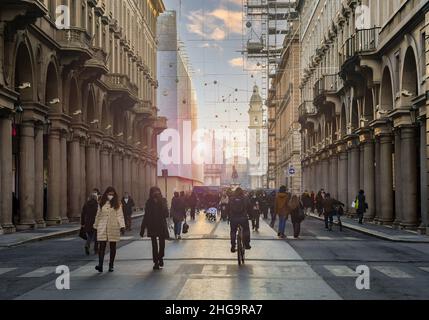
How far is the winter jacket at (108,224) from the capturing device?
15.9 meters

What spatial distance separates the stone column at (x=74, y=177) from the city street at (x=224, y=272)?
15.7 metres

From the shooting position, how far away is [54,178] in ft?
123

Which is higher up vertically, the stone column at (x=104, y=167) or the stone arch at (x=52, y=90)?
the stone arch at (x=52, y=90)

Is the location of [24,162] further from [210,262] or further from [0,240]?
[210,262]

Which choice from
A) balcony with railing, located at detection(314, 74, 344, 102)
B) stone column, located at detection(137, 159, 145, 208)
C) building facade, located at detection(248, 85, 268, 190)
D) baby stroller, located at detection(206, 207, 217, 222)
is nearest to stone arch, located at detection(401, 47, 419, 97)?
baby stroller, located at detection(206, 207, 217, 222)

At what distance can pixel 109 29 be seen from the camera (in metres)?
52.7

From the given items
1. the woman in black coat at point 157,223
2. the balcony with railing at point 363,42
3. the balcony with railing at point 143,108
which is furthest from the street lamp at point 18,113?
the balcony with railing at point 143,108

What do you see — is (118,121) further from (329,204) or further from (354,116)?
(329,204)

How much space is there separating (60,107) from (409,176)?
1632 centimetres

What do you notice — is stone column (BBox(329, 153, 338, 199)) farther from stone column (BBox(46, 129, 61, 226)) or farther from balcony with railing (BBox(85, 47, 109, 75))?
stone column (BBox(46, 129, 61, 226))

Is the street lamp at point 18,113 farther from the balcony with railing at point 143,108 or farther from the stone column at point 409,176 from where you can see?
the balcony with railing at point 143,108

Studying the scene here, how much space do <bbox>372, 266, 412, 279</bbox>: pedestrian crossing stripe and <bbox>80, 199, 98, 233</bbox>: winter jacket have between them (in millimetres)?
7176

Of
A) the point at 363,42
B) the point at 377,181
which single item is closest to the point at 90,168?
the point at 377,181
